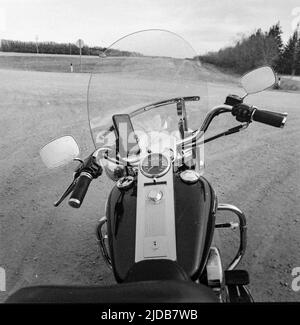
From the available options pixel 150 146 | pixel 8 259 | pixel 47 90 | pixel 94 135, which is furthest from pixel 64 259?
pixel 47 90

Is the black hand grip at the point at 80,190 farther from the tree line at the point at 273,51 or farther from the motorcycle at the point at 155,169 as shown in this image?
the tree line at the point at 273,51

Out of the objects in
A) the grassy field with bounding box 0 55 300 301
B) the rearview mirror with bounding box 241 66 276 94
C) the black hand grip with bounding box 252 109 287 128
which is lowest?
the grassy field with bounding box 0 55 300 301

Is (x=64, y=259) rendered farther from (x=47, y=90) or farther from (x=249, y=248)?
(x=47, y=90)

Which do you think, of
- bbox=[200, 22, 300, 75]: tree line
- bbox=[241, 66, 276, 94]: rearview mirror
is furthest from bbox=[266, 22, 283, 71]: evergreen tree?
bbox=[241, 66, 276, 94]: rearview mirror

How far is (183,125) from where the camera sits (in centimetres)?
157

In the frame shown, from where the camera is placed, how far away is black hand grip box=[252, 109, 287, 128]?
4.49 feet

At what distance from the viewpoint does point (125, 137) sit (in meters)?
1.41

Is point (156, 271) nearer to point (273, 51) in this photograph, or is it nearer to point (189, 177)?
point (189, 177)

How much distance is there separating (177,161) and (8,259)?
1.53 m

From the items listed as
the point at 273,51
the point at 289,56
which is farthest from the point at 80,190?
the point at 273,51

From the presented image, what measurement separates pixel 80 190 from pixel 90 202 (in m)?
1.87

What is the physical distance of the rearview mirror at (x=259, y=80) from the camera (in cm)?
147

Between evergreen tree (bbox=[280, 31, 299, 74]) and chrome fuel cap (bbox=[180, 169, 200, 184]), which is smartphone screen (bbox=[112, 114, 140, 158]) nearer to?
chrome fuel cap (bbox=[180, 169, 200, 184])

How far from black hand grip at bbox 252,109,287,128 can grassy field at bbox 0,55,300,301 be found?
0.98 ft
